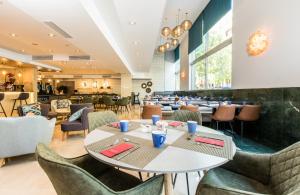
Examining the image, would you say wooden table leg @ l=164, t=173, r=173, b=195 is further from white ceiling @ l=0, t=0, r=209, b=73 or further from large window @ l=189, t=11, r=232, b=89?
large window @ l=189, t=11, r=232, b=89

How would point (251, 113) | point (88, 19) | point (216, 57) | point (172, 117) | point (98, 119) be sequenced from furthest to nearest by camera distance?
point (216, 57) < point (251, 113) < point (88, 19) < point (172, 117) < point (98, 119)

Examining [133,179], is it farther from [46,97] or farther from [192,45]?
[46,97]

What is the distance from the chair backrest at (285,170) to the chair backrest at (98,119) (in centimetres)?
185

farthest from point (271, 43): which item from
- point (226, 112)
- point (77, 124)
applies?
point (77, 124)

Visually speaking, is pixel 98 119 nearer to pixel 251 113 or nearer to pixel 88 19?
pixel 88 19

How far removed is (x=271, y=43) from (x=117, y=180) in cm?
405

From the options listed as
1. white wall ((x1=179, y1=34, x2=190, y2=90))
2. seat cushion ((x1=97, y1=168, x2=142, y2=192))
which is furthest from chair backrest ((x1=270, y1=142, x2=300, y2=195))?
white wall ((x1=179, y1=34, x2=190, y2=90))

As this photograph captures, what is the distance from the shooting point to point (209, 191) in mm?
998

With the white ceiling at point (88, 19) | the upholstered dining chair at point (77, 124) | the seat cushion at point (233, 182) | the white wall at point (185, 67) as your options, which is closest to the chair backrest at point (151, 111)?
the upholstered dining chair at point (77, 124)

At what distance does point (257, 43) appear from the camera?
3984 mm

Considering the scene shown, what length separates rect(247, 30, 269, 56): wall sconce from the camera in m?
3.77

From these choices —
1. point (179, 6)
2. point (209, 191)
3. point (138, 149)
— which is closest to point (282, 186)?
point (209, 191)

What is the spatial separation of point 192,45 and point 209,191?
340 inches

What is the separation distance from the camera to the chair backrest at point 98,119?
2.16 m
